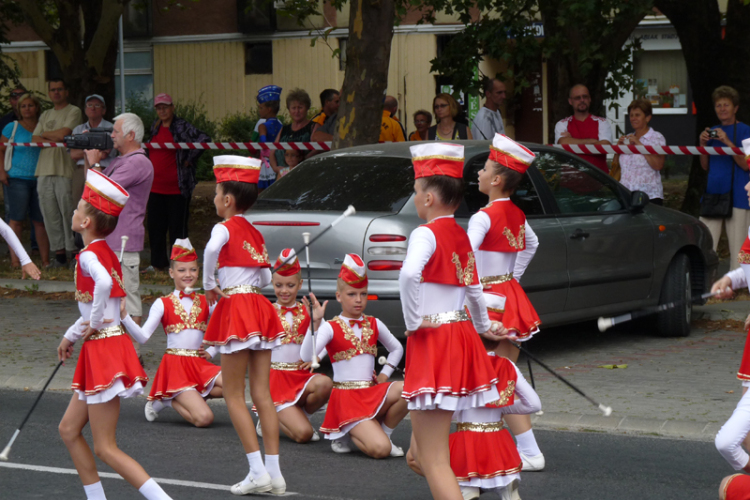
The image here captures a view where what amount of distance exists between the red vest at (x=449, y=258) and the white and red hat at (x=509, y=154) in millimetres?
1074

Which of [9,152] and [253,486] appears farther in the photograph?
[9,152]

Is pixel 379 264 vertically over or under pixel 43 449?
over

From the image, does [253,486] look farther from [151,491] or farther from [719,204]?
[719,204]

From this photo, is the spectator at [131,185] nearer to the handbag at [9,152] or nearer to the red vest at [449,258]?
the red vest at [449,258]

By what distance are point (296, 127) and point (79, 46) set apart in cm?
504

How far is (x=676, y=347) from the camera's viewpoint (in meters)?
9.58

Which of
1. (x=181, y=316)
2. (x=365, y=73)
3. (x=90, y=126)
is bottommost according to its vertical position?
(x=181, y=316)

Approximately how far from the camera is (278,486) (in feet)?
18.7

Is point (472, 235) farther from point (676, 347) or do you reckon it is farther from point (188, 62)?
point (188, 62)

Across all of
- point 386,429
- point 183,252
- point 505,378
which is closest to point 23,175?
point 183,252

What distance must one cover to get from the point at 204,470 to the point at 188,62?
31790mm

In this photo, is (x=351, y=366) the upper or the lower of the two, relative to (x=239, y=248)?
lower

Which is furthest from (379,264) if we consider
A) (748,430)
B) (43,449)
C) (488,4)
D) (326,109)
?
(488,4)

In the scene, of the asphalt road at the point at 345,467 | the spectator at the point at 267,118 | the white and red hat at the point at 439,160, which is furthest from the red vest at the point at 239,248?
the spectator at the point at 267,118
